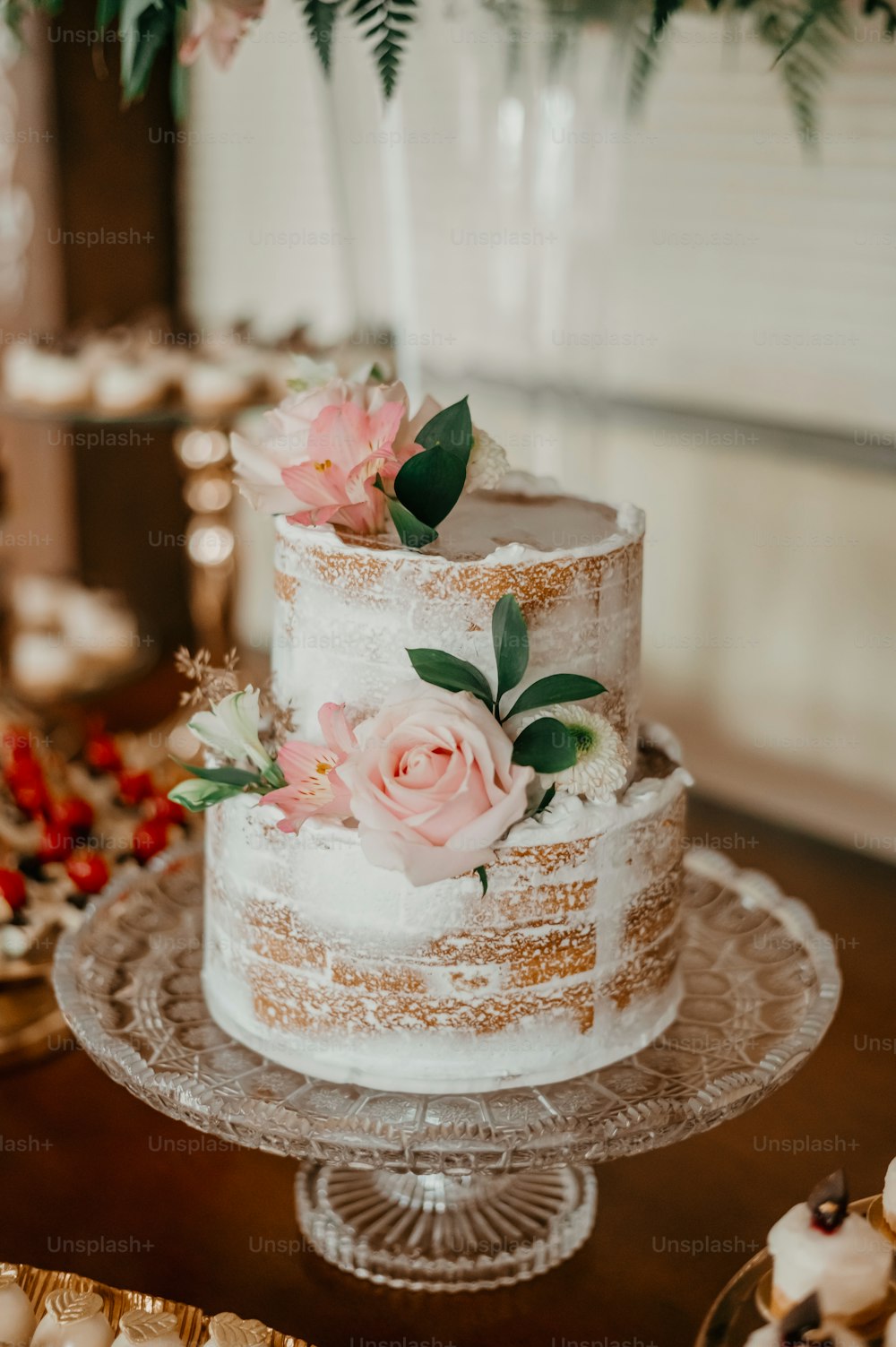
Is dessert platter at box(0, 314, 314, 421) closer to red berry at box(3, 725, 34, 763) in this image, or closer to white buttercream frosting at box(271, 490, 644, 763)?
red berry at box(3, 725, 34, 763)

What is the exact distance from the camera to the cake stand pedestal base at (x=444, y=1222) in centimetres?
106

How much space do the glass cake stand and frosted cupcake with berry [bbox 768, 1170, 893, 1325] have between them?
12 centimetres

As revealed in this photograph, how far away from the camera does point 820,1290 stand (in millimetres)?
801

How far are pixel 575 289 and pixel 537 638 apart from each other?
3.03 feet

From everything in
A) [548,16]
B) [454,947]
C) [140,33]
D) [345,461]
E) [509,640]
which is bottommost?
[454,947]

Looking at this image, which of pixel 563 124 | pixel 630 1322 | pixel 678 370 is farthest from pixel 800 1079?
pixel 563 124

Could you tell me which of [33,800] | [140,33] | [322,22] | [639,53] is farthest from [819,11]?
[33,800]

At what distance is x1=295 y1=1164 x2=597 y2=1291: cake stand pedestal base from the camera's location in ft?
3.49

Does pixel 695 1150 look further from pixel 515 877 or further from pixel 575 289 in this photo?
pixel 575 289

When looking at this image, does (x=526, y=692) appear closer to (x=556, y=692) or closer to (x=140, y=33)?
(x=556, y=692)

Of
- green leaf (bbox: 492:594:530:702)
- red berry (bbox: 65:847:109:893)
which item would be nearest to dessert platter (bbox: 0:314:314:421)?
red berry (bbox: 65:847:109:893)

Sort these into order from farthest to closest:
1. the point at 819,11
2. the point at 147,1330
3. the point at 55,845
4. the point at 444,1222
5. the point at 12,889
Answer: the point at 55,845 → the point at 12,889 → the point at 819,11 → the point at 444,1222 → the point at 147,1330

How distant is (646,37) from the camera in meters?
1.52

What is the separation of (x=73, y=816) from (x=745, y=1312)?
36.3 inches
